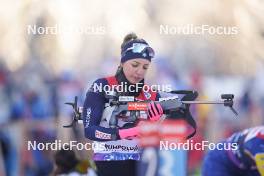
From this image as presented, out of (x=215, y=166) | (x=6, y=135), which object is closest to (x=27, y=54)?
(x=6, y=135)

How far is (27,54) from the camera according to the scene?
423 cm

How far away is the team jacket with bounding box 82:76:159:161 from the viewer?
4188mm

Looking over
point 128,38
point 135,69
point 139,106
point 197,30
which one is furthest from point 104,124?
point 197,30

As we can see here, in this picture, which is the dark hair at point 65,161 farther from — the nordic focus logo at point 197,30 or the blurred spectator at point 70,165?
the nordic focus logo at point 197,30

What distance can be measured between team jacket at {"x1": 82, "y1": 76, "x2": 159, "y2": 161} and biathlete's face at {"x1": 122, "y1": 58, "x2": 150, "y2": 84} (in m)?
0.07

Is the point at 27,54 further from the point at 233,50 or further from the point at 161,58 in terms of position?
the point at 233,50

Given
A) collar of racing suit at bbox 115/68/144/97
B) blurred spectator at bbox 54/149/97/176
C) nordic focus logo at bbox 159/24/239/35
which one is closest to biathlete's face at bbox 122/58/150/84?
collar of racing suit at bbox 115/68/144/97

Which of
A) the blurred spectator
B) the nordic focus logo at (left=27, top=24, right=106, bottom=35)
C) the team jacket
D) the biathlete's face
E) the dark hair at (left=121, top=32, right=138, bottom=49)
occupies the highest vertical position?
the nordic focus logo at (left=27, top=24, right=106, bottom=35)

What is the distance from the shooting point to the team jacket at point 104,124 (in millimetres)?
4188

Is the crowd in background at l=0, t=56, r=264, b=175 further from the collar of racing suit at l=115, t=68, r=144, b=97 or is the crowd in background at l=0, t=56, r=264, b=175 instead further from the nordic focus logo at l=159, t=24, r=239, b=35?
the nordic focus logo at l=159, t=24, r=239, b=35

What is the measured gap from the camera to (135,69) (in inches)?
166

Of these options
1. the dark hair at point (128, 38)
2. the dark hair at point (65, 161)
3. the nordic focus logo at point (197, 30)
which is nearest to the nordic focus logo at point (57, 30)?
the dark hair at point (128, 38)

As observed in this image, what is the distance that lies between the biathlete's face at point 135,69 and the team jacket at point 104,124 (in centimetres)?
7

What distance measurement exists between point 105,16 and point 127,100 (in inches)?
18.8
